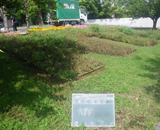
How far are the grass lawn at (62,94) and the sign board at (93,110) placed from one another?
0.24 meters

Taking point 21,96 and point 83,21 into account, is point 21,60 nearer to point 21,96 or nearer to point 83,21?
point 21,96

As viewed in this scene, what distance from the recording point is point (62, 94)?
3.91 metres

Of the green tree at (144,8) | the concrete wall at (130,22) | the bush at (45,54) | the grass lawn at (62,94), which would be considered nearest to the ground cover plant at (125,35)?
the grass lawn at (62,94)

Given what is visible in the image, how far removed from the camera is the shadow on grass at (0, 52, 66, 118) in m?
3.29

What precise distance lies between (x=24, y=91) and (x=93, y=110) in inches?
79.0

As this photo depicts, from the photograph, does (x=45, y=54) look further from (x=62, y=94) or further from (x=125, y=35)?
(x=125, y=35)

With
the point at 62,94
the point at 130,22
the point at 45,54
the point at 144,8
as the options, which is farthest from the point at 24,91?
the point at 130,22

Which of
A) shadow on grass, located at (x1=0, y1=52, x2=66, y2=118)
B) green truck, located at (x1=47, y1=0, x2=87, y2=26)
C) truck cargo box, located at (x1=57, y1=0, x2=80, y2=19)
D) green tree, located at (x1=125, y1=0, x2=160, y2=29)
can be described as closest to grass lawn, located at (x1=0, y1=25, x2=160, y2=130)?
shadow on grass, located at (x1=0, y1=52, x2=66, y2=118)

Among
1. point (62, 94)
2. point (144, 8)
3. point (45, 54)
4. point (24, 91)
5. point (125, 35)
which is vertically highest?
point (144, 8)

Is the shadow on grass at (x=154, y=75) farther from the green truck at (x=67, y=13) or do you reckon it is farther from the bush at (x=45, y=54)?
the green truck at (x=67, y=13)

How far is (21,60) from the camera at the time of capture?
5730mm

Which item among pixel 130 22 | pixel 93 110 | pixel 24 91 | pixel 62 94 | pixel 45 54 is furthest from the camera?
pixel 130 22

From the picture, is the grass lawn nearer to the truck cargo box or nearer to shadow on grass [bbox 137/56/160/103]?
shadow on grass [bbox 137/56/160/103]

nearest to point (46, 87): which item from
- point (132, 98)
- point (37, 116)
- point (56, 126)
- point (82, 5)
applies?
point (37, 116)
